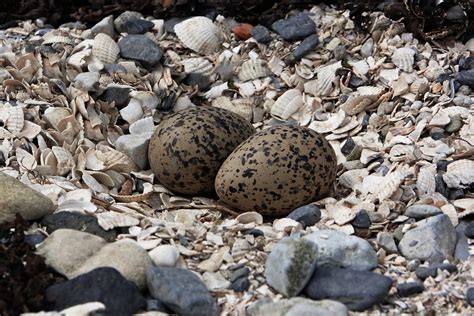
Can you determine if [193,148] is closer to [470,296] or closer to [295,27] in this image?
[295,27]

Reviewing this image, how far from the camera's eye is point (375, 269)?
3666 mm

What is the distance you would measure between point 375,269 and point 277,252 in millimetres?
426

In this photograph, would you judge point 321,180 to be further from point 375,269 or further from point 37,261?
point 37,261

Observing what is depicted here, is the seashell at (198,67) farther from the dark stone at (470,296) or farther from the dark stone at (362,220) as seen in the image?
the dark stone at (470,296)

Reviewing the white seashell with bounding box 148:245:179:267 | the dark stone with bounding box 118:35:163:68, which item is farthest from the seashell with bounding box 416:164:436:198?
the dark stone with bounding box 118:35:163:68

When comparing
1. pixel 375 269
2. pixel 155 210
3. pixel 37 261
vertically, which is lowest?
pixel 155 210

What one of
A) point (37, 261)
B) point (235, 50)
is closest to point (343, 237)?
point (37, 261)

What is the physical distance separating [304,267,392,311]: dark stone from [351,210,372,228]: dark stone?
55 centimetres

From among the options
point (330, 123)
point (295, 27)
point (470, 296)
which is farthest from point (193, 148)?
point (470, 296)

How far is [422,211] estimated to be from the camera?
4.05 metres

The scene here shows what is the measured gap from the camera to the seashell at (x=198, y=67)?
18.9 feet

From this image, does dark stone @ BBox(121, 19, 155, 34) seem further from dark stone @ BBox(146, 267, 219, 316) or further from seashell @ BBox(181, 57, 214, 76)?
dark stone @ BBox(146, 267, 219, 316)

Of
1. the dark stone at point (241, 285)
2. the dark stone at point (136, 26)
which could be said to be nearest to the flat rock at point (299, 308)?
the dark stone at point (241, 285)

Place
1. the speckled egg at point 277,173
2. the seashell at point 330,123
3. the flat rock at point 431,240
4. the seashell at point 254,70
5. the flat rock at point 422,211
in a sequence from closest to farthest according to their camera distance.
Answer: the flat rock at point 431,240 → the flat rock at point 422,211 → the speckled egg at point 277,173 → the seashell at point 330,123 → the seashell at point 254,70
